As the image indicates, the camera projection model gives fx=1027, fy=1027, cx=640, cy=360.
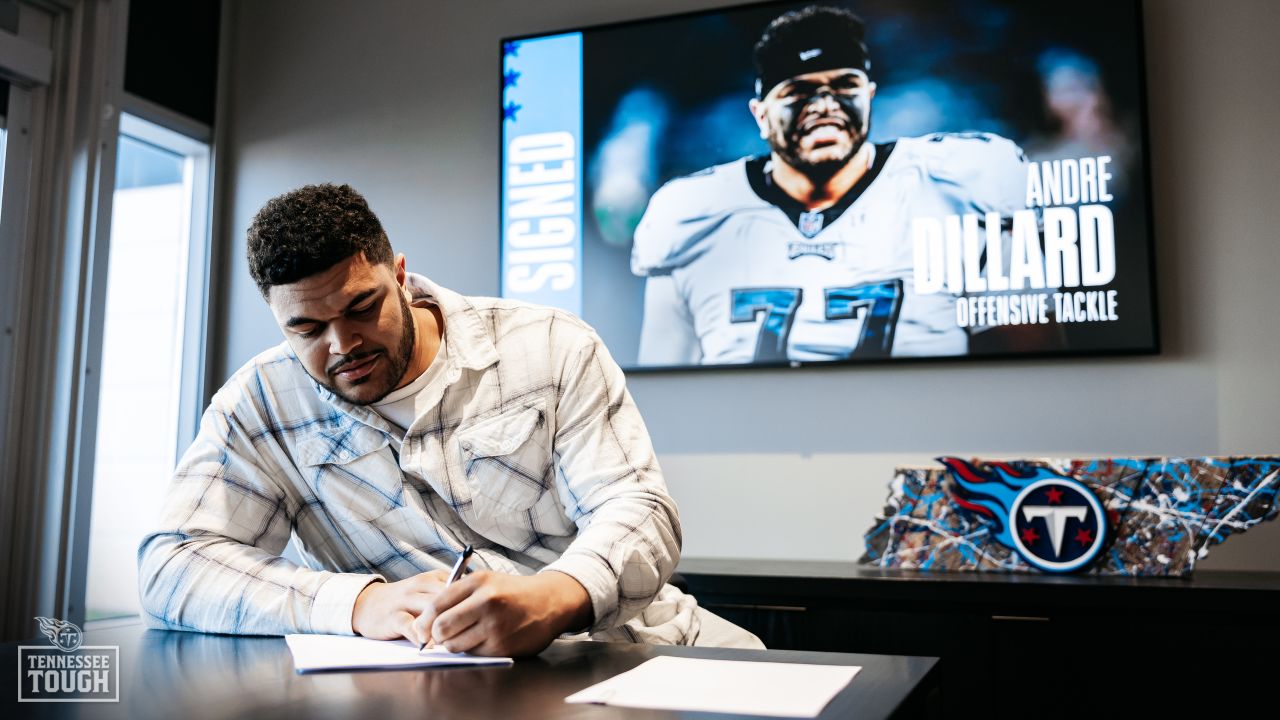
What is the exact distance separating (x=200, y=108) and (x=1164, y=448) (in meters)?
3.15

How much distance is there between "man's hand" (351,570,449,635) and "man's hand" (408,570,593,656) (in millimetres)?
43

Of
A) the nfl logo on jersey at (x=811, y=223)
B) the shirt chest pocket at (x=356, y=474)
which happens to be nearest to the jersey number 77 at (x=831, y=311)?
the nfl logo on jersey at (x=811, y=223)

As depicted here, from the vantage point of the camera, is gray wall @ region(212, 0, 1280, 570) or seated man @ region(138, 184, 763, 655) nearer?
seated man @ region(138, 184, 763, 655)

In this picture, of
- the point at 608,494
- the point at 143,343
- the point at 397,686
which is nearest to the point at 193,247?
the point at 143,343

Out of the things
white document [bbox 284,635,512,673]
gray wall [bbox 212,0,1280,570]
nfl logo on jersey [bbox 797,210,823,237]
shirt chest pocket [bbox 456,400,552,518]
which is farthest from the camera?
nfl logo on jersey [bbox 797,210,823,237]

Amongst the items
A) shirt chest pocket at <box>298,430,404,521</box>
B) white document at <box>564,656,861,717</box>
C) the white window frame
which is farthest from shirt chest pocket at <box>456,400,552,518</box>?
the white window frame

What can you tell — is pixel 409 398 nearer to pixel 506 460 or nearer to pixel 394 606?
pixel 506 460

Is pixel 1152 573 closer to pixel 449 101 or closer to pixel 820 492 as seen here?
pixel 820 492

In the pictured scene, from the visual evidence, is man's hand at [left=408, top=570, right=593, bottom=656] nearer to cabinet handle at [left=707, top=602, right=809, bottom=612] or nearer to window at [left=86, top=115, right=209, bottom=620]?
cabinet handle at [left=707, top=602, right=809, bottom=612]

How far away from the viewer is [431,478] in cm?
141

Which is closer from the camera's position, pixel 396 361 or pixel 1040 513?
pixel 396 361

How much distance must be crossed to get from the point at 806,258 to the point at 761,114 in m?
0.44

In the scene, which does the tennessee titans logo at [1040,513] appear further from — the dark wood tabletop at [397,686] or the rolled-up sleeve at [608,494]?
the dark wood tabletop at [397,686]

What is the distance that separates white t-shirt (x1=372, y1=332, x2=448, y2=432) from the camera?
4.80 feet
